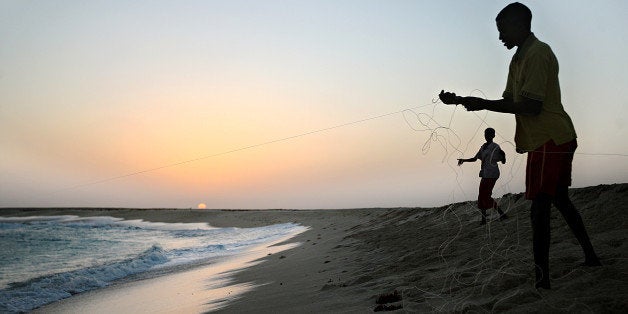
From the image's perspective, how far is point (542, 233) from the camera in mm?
3199

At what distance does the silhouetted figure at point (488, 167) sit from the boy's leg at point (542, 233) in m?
4.97

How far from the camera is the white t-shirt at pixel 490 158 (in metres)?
8.14

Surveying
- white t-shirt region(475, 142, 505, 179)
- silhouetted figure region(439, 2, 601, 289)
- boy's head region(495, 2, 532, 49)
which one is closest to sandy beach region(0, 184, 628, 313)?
silhouetted figure region(439, 2, 601, 289)

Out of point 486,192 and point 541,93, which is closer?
point 541,93

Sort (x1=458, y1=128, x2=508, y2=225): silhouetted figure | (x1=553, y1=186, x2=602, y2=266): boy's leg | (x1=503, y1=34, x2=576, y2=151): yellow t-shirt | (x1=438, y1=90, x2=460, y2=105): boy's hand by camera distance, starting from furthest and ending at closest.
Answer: (x1=458, y1=128, x2=508, y2=225): silhouetted figure
(x1=553, y1=186, x2=602, y2=266): boy's leg
(x1=438, y1=90, x2=460, y2=105): boy's hand
(x1=503, y1=34, x2=576, y2=151): yellow t-shirt

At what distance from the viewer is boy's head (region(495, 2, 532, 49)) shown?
3275mm

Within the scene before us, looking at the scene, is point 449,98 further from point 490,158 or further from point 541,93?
point 490,158

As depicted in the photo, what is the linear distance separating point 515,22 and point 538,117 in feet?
2.48

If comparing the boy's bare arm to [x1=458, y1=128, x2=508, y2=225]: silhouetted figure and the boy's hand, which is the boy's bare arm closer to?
the boy's hand

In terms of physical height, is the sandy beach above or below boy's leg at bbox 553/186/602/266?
below

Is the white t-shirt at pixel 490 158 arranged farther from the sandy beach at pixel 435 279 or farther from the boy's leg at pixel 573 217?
the boy's leg at pixel 573 217

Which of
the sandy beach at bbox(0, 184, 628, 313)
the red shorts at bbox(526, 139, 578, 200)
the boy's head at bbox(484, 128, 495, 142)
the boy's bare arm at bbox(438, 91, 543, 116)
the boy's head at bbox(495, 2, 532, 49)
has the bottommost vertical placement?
the sandy beach at bbox(0, 184, 628, 313)

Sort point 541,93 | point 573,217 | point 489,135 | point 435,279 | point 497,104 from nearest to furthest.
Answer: point 541,93 < point 497,104 < point 573,217 < point 435,279 < point 489,135

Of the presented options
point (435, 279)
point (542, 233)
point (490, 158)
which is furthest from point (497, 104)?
point (490, 158)
